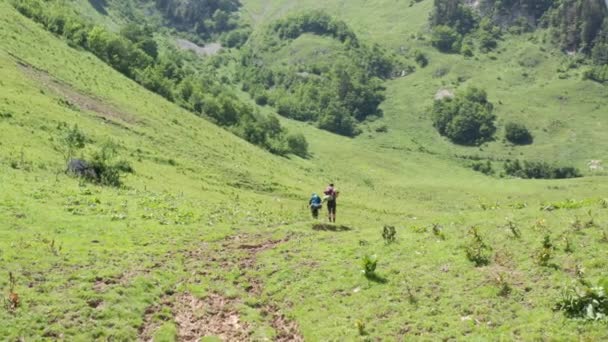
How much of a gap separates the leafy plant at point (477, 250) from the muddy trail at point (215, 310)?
9.54 m

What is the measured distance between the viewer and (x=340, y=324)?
81.2ft

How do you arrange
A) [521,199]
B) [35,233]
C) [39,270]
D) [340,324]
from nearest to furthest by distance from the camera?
1. [340,324]
2. [39,270]
3. [35,233]
4. [521,199]

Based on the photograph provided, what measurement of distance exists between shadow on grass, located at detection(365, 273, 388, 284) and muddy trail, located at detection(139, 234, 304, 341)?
4.70 metres

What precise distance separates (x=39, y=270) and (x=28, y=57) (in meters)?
80.1

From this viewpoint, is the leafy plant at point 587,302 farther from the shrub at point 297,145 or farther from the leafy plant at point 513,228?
the shrub at point 297,145

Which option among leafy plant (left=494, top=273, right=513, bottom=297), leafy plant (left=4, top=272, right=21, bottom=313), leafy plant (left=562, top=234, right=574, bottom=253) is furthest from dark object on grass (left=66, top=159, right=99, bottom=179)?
leafy plant (left=562, top=234, right=574, bottom=253)

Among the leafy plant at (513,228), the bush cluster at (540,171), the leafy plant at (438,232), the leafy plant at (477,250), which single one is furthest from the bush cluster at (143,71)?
the leafy plant at (477,250)

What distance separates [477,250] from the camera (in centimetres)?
2902

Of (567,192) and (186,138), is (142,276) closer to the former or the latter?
(186,138)

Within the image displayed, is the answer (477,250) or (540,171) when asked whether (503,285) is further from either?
(540,171)

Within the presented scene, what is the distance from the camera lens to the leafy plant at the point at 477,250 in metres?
28.3

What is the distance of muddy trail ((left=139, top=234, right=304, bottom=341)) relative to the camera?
25062 mm

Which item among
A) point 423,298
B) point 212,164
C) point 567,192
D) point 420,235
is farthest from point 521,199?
point 423,298

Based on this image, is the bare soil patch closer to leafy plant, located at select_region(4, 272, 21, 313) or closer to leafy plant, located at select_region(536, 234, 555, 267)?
leafy plant, located at select_region(4, 272, 21, 313)
